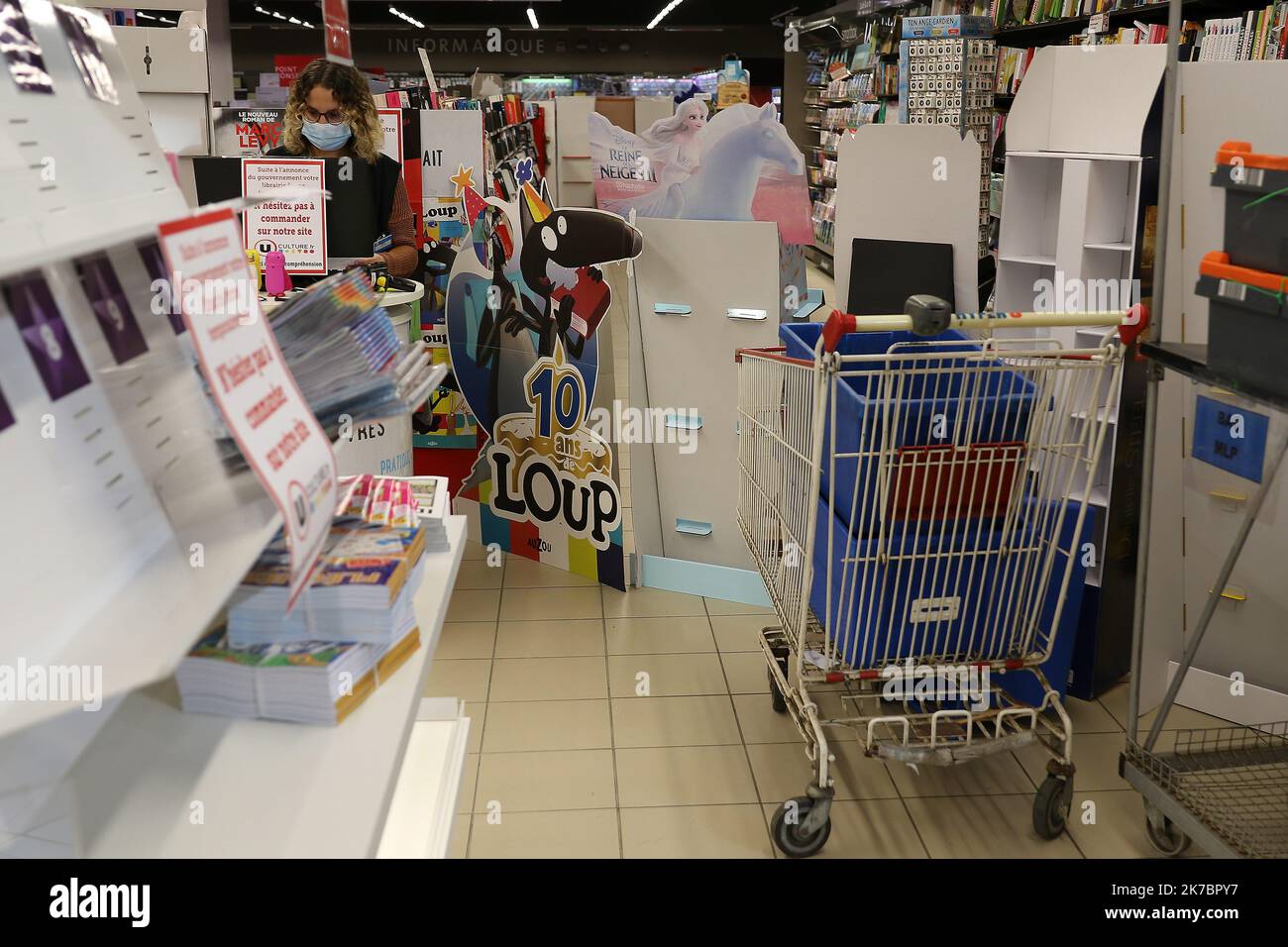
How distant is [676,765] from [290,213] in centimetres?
241

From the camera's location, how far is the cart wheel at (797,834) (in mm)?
2705

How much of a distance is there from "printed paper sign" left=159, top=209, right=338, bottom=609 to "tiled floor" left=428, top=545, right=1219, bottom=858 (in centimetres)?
170

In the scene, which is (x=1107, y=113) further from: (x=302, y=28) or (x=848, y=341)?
(x=302, y=28)

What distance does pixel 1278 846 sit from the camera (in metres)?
2.37

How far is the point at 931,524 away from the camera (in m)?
2.62

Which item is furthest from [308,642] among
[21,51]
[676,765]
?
[676,765]

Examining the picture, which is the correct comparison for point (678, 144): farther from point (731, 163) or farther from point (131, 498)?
point (131, 498)

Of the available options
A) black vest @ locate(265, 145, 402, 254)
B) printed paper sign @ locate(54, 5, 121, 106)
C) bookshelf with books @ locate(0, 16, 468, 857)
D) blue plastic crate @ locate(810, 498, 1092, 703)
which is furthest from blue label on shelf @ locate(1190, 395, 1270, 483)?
black vest @ locate(265, 145, 402, 254)

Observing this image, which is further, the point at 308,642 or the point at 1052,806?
the point at 1052,806

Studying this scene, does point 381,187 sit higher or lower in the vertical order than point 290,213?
higher

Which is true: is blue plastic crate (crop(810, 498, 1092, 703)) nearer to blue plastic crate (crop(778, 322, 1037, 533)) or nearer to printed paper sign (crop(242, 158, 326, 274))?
blue plastic crate (crop(778, 322, 1037, 533))

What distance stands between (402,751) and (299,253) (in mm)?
2908

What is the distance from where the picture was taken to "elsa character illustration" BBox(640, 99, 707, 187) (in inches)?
165

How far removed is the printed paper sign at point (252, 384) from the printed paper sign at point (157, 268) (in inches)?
9.6
